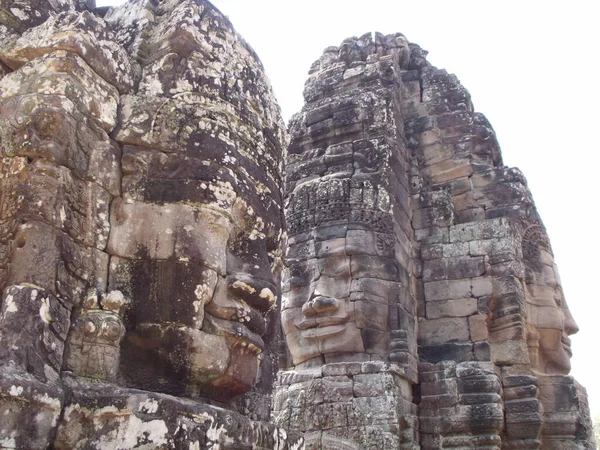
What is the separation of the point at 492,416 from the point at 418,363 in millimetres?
1249

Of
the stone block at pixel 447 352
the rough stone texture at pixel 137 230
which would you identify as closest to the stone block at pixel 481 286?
the stone block at pixel 447 352

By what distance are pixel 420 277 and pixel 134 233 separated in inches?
309

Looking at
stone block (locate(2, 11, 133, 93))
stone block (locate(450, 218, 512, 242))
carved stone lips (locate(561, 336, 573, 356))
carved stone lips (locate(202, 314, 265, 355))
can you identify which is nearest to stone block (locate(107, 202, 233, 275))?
carved stone lips (locate(202, 314, 265, 355))

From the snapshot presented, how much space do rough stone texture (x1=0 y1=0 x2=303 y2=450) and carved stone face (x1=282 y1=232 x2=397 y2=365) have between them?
17.0ft

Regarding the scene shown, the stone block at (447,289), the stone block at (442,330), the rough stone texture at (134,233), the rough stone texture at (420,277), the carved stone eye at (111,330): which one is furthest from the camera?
the stone block at (447,289)

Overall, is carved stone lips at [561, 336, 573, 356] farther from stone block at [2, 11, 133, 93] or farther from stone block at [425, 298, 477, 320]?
stone block at [2, 11, 133, 93]

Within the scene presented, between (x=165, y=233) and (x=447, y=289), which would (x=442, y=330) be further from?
(x=165, y=233)

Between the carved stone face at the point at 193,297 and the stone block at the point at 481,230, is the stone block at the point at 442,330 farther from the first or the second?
the carved stone face at the point at 193,297

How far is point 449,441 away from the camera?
893 centimetres

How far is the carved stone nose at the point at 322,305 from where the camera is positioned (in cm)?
905

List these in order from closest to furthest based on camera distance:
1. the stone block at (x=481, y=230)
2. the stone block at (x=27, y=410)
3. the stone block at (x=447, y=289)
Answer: the stone block at (x=27, y=410) < the stone block at (x=447, y=289) < the stone block at (x=481, y=230)

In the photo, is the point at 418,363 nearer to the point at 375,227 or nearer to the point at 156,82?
the point at 375,227

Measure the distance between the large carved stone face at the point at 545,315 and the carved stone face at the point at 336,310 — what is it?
94.7 inches

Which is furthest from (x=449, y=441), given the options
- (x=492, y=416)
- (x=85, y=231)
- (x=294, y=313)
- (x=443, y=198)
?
(x=85, y=231)
